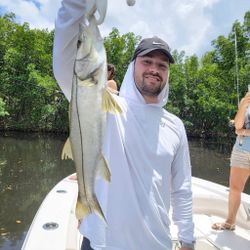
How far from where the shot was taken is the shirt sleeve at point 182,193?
1905mm

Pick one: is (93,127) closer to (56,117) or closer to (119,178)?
(119,178)

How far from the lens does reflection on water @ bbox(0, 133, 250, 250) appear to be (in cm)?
638

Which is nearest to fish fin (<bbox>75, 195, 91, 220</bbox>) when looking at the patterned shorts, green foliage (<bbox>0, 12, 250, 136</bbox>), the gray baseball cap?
the gray baseball cap

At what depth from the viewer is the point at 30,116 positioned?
2280cm

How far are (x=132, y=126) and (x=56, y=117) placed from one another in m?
21.8

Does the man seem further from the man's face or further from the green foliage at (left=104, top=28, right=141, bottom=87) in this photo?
the green foliage at (left=104, top=28, right=141, bottom=87)

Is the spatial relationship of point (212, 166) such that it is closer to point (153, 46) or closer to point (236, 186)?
point (236, 186)

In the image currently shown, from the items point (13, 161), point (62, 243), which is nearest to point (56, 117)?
point (13, 161)

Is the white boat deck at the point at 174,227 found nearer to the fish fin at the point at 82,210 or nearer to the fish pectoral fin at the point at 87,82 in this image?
the fish fin at the point at 82,210

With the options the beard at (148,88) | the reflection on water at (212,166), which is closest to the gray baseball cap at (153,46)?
the beard at (148,88)

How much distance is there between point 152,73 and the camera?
184 cm

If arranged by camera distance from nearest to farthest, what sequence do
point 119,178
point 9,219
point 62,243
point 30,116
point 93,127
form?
point 93,127
point 119,178
point 62,243
point 9,219
point 30,116

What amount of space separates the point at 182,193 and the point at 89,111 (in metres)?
Answer: 0.89

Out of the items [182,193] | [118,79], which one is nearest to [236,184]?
[182,193]
